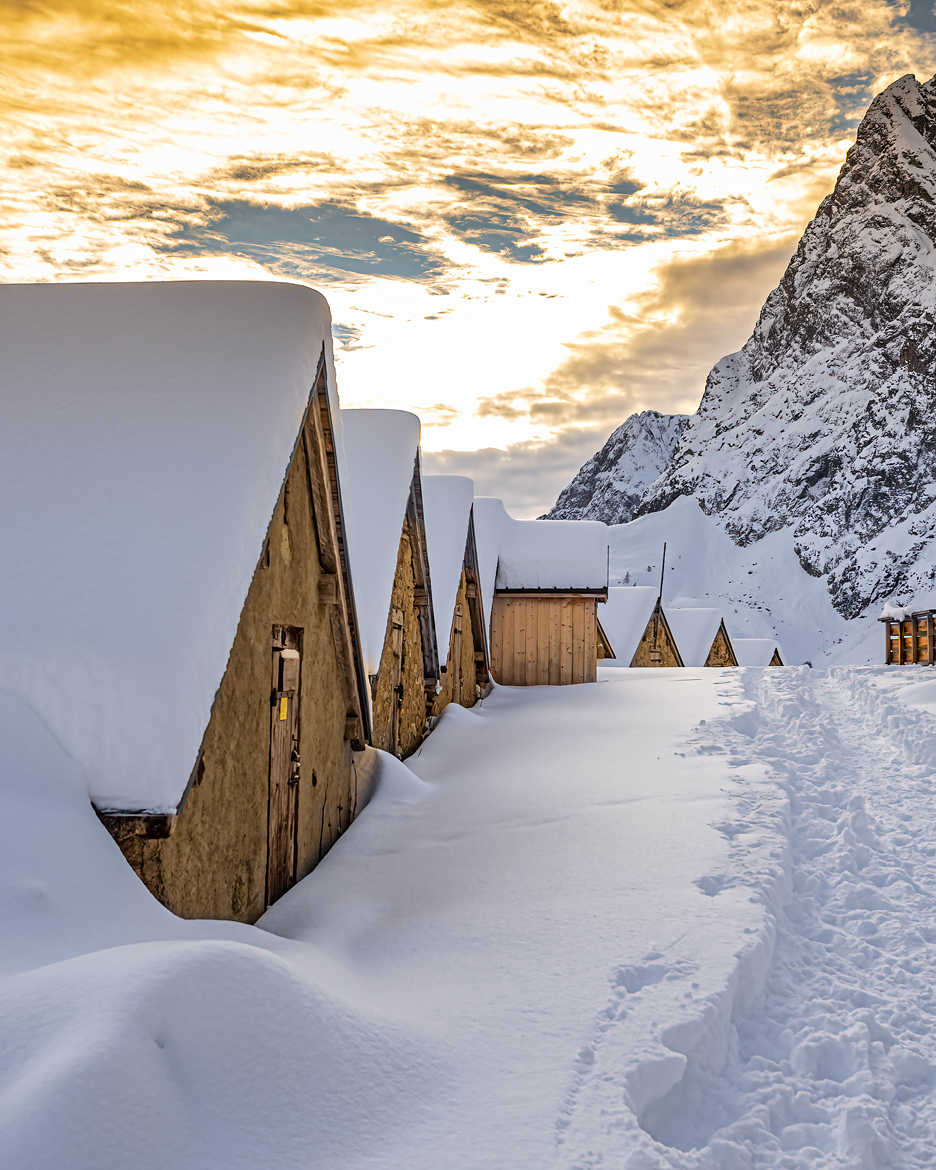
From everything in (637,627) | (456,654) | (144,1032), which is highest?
(144,1032)

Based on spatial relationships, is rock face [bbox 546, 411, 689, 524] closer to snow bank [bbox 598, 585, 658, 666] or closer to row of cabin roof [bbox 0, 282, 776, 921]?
snow bank [bbox 598, 585, 658, 666]

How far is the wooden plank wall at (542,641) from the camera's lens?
66.1ft

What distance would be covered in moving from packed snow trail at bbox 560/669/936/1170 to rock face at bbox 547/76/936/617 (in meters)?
73.2

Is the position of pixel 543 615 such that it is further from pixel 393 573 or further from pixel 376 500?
pixel 393 573

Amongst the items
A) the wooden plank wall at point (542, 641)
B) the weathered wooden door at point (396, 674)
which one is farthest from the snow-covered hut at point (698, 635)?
the weathered wooden door at point (396, 674)

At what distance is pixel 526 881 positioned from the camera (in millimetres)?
6723

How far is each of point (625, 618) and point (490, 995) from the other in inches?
→ 1021

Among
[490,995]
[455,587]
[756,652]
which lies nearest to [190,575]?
[490,995]

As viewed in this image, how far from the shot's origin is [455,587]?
1369 centimetres

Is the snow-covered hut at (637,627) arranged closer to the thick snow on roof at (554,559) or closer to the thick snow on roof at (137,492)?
the thick snow on roof at (554,559)

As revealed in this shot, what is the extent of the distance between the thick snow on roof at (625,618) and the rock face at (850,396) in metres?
52.7

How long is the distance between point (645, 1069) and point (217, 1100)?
1944mm

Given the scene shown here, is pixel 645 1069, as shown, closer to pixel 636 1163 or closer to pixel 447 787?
pixel 636 1163

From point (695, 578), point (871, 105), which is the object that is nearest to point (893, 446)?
point (695, 578)
